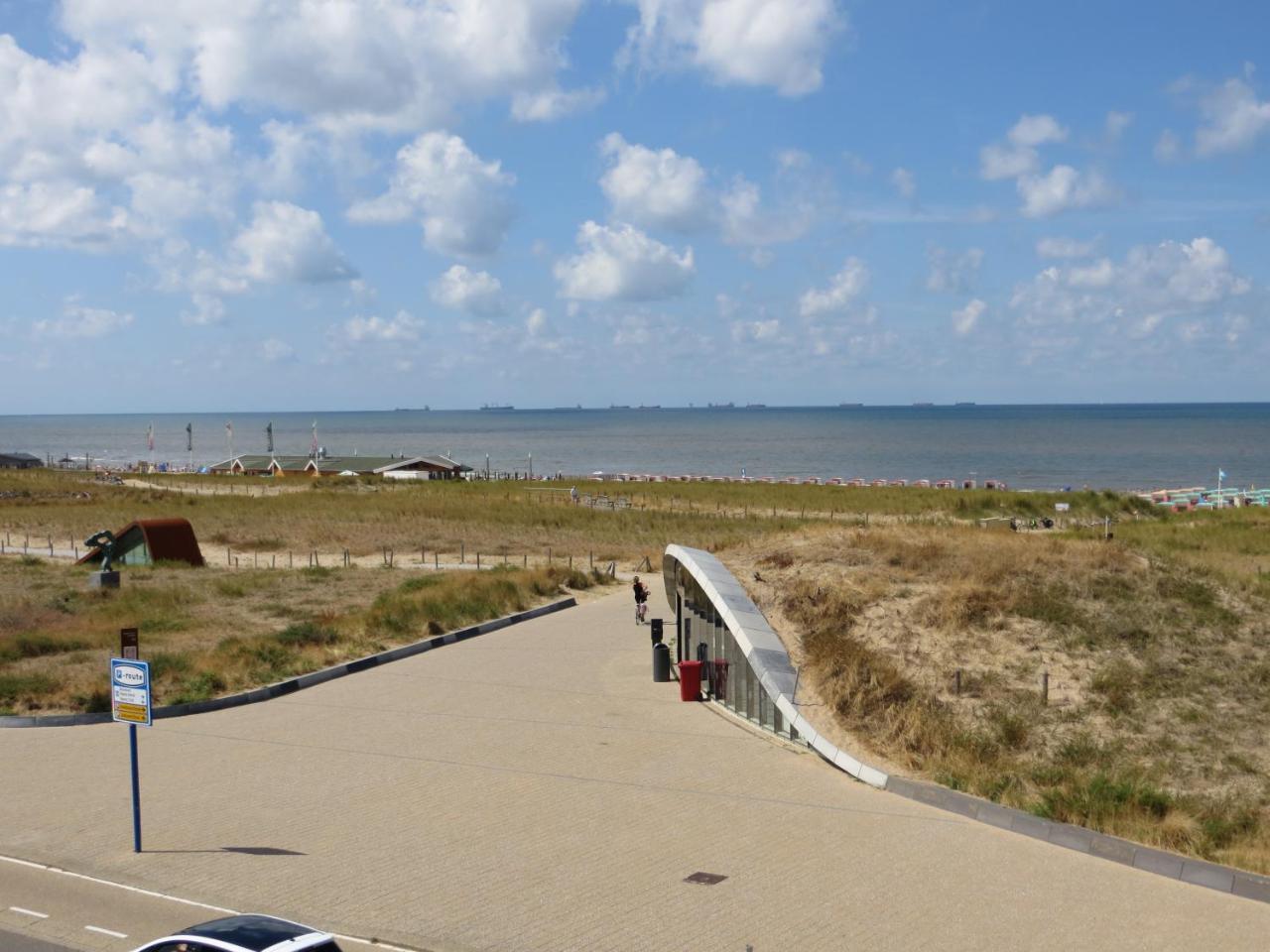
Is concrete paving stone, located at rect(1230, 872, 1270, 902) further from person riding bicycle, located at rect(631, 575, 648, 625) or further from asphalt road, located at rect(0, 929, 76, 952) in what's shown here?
person riding bicycle, located at rect(631, 575, 648, 625)

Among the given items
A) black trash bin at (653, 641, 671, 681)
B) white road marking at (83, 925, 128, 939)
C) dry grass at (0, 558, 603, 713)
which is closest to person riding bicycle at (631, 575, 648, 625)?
dry grass at (0, 558, 603, 713)

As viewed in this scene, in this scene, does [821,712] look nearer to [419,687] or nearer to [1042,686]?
[1042,686]

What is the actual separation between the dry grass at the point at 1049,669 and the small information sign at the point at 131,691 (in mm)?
8438

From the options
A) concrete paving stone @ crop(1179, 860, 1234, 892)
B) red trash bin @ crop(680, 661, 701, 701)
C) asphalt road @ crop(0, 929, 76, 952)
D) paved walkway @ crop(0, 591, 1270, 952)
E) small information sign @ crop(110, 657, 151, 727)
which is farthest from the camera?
red trash bin @ crop(680, 661, 701, 701)

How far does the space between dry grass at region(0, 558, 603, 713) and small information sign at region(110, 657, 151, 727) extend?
706 centimetres

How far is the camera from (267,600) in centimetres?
2906

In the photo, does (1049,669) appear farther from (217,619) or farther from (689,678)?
(217,619)

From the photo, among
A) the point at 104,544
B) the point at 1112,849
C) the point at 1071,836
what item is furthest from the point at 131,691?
the point at 104,544

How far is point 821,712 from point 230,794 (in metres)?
7.57

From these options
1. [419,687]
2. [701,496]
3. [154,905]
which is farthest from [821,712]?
[701,496]

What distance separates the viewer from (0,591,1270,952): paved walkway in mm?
9312

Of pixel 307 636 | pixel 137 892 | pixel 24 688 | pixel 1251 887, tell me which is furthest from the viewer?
pixel 307 636

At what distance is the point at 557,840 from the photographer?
1148 cm

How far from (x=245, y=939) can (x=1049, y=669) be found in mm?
14675
